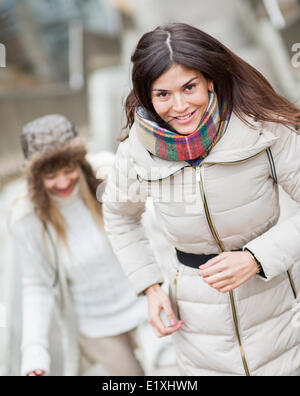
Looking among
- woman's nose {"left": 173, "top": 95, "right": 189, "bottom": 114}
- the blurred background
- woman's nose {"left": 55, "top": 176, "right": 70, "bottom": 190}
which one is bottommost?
woman's nose {"left": 55, "top": 176, "right": 70, "bottom": 190}

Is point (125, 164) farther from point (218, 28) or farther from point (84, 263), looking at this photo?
point (218, 28)

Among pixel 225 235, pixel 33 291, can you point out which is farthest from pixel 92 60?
pixel 225 235

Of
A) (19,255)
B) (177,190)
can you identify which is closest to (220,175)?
(177,190)

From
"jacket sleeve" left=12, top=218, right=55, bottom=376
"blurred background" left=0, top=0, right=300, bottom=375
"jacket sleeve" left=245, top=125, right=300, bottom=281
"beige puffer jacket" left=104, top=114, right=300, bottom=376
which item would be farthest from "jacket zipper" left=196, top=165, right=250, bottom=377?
"jacket sleeve" left=12, top=218, right=55, bottom=376

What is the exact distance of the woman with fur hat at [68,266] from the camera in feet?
6.76

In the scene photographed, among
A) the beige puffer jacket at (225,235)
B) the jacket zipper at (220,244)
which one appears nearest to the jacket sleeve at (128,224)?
the beige puffer jacket at (225,235)

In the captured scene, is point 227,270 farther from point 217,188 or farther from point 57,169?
point 57,169

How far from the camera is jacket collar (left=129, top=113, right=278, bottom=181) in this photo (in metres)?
1.37

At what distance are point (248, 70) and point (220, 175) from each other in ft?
1.11

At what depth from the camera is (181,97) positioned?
1.35 m

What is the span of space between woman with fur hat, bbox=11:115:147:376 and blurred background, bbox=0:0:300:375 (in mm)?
257

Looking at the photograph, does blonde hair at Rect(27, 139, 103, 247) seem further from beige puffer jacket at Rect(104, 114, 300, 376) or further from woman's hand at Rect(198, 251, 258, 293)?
woman's hand at Rect(198, 251, 258, 293)

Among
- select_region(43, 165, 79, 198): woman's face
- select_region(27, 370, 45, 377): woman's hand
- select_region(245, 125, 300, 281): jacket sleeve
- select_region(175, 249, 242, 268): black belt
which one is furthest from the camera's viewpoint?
select_region(43, 165, 79, 198): woman's face

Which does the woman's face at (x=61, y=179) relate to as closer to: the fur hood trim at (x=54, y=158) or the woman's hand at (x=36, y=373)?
the fur hood trim at (x=54, y=158)
